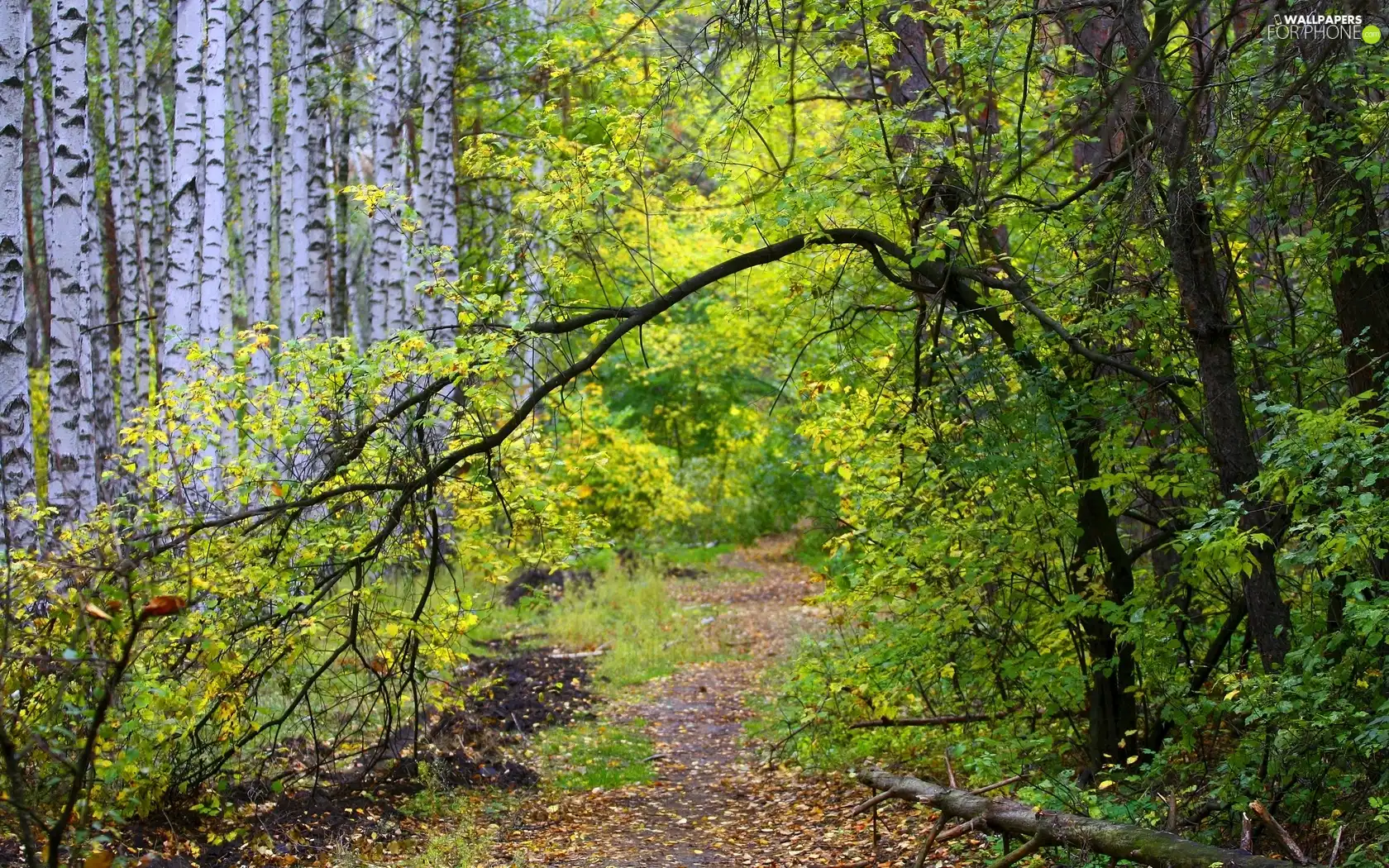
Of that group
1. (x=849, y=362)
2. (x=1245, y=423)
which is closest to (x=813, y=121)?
(x=849, y=362)

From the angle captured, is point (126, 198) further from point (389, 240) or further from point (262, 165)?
point (389, 240)

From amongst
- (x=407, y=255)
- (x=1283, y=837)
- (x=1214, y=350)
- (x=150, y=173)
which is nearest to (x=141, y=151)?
(x=150, y=173)

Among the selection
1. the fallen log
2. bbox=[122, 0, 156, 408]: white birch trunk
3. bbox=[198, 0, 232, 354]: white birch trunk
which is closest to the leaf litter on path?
the fallen log

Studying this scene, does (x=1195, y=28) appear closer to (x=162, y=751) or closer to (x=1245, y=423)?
(x=1245, y=423)

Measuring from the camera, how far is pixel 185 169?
11102 millimetres

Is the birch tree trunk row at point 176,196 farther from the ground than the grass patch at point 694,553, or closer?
farther from the ground

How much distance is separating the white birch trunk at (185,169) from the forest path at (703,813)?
577 cm

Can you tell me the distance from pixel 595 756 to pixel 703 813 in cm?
174

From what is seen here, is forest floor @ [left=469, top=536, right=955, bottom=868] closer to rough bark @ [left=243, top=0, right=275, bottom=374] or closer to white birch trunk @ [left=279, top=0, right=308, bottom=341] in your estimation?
white birch trunk @ [left=279, top=0, right=308, bottom=341]

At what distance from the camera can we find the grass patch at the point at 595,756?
8250 millimetres

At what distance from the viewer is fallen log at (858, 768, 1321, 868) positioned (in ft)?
13.3

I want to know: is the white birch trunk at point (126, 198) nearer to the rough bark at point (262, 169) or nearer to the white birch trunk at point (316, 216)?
the rough bark at point (262, 169)

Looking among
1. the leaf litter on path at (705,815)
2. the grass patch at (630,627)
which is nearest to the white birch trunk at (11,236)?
the leaf litter on path at (705,815)

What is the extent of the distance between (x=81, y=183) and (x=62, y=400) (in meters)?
1.78
